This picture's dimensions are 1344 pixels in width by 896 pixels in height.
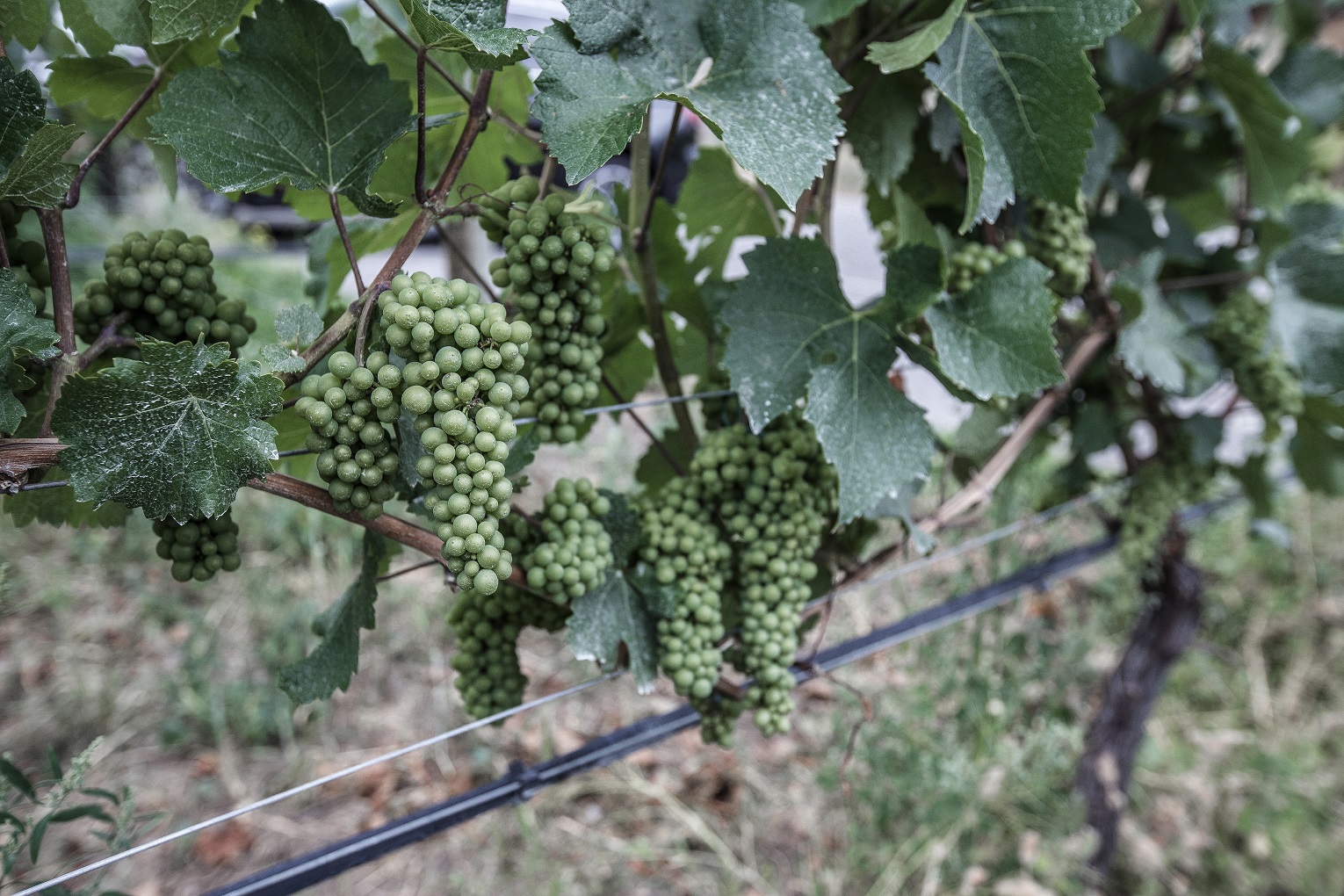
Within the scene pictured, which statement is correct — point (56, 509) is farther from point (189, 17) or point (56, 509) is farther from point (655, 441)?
point (655, 441)

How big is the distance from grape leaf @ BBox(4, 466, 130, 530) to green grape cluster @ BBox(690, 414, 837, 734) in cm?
56

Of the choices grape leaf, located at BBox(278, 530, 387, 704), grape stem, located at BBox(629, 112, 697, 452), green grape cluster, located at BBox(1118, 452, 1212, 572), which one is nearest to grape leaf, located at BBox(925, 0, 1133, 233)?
grape stem, located at BBox(629, 112, 697, 452)

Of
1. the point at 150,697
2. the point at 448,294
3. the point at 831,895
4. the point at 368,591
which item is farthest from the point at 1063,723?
the point at 150,697

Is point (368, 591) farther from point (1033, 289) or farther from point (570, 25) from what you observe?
point (1033, 289)

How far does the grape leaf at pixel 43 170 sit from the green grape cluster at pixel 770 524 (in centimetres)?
59

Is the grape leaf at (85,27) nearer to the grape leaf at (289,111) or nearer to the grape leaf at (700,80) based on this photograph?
the grape leaf at (289,111)

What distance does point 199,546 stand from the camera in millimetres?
676

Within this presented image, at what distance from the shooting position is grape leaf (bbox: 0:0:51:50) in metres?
0.63

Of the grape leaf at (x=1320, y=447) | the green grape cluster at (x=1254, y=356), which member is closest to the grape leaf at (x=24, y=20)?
the green grape cluster at (x=1254, y=356)

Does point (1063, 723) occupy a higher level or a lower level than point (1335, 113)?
lower

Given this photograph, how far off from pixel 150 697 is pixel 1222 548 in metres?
3.50

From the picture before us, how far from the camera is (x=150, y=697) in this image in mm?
2232

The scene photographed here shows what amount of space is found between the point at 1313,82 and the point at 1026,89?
91cm

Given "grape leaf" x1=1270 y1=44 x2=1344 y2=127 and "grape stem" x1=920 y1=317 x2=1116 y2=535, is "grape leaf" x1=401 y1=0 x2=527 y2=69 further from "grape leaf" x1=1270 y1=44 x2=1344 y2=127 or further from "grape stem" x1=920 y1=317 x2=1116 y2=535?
"grape leaf" x1=1270 y1=44 x2=1344 y2=127
